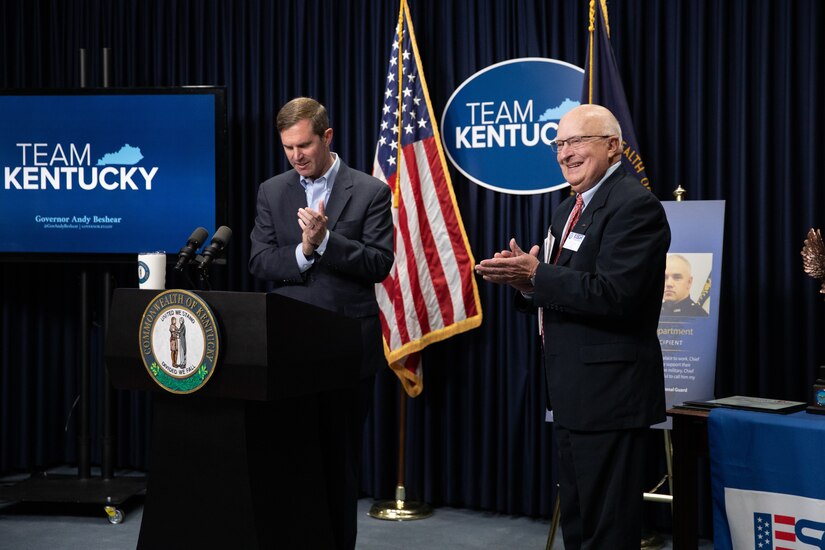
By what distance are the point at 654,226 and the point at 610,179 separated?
19cm

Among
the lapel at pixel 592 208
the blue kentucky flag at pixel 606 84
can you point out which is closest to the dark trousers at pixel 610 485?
the lapel at pixel 592 208

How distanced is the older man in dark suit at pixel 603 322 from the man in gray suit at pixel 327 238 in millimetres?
553

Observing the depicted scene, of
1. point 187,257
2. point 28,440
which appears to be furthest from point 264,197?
point 28,440

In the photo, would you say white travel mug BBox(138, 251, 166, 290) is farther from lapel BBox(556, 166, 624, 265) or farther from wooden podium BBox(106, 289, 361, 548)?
lapel BBox(556, 166, 624, 265)

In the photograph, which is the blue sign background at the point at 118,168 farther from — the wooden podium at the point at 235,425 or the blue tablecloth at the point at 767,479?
the blue tablecloth at the point at 767,479

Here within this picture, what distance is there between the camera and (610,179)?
2.55 meters

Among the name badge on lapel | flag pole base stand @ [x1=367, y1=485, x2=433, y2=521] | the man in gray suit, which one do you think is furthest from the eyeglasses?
flag pole base stand @ [x1=367, y1=485, x2=433, y2=521]

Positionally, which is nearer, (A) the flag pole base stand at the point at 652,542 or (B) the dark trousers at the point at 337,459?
(B) the dark trousers at the point at 337,459

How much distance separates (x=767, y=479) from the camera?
2.83 m

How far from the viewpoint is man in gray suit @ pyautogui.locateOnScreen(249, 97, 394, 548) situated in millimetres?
2797

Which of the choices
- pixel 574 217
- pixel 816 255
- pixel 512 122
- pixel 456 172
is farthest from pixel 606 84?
pixel 574 217

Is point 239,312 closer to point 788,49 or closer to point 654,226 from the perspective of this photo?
point 654,226

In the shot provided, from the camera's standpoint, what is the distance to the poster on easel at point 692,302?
3.52 meters

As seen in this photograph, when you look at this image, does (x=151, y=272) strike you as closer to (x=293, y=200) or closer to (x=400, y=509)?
(x=293, y=200)
